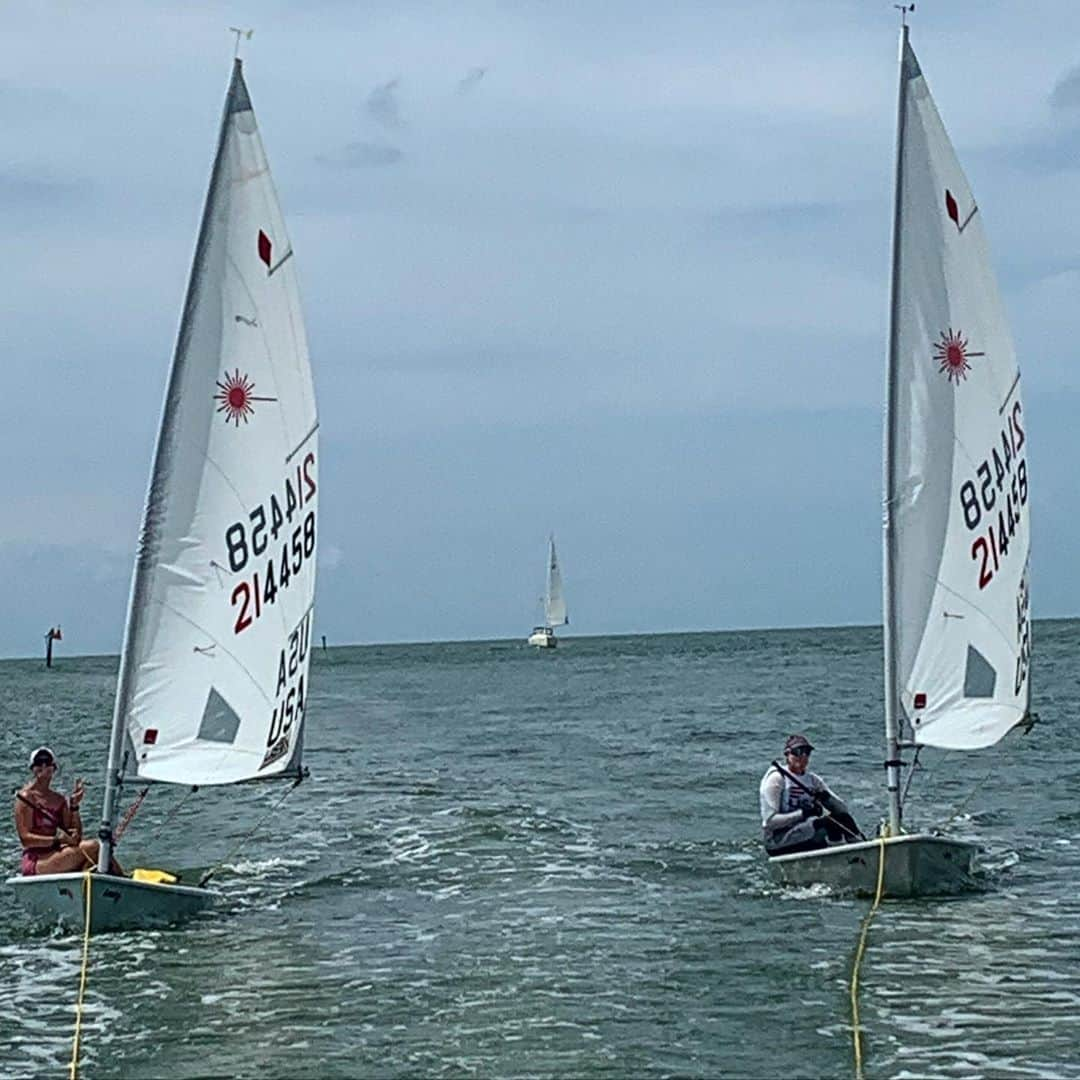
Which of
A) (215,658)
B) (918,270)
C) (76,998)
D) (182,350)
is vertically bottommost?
(76,998)

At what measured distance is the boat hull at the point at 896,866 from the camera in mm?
16688

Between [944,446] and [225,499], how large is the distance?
21.9ft

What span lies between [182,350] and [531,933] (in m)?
5.86

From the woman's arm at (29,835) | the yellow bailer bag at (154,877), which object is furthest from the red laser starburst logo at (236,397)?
the yellow bailer bag at (154,877)

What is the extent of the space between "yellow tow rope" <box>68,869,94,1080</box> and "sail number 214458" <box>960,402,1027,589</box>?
864 centimetres

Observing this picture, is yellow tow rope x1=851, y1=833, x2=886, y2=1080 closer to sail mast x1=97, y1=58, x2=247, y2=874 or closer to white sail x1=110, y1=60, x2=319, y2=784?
white sail x1=110, y1=60, x2=319, y2=784

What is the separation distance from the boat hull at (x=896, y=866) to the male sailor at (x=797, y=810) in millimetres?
267

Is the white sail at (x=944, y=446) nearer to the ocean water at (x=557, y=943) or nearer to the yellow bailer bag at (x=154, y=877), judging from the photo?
the ocean water at (x=557, y=943)

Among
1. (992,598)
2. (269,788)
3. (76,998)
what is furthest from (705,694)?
(76,998)

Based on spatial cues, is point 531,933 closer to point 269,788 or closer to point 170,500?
point 170,500

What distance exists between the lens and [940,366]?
17641 mm

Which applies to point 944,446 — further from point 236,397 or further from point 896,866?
point 236,397

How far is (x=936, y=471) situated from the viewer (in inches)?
695

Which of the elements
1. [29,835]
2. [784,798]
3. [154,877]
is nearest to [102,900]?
[154,877]
